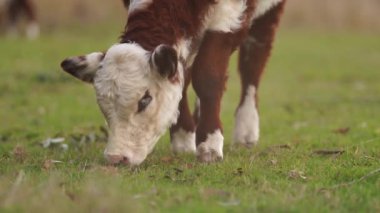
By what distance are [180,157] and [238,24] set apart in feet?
4.69

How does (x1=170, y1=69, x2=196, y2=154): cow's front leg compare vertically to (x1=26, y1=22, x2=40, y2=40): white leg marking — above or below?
above

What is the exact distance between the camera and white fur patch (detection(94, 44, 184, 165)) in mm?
6484

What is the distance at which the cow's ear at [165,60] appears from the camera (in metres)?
6.37

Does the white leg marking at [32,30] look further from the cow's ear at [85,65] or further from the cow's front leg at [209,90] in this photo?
the cow's ear at [85,65]

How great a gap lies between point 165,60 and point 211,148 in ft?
3.85

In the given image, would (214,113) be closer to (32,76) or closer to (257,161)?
(257,161)

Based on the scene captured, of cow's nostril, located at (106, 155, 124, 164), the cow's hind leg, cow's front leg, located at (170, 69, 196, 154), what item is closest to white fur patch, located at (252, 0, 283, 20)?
the cow's hind leg

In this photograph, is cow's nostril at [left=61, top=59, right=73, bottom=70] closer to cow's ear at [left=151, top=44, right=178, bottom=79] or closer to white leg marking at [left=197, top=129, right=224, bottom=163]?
cow's ear at [left=151, top=44, right=178, bottom=79]

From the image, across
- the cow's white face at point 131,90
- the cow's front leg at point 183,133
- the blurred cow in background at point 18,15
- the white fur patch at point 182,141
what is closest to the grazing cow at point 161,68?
the cow's white face at point 131,90

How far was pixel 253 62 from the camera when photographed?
30.7 feet

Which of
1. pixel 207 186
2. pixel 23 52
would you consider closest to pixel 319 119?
pixel 207 186

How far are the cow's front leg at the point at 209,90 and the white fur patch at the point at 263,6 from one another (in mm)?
1037

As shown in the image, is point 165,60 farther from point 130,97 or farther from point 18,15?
point 18,15

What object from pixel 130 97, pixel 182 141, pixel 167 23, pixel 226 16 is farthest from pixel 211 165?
pixel 182 141
